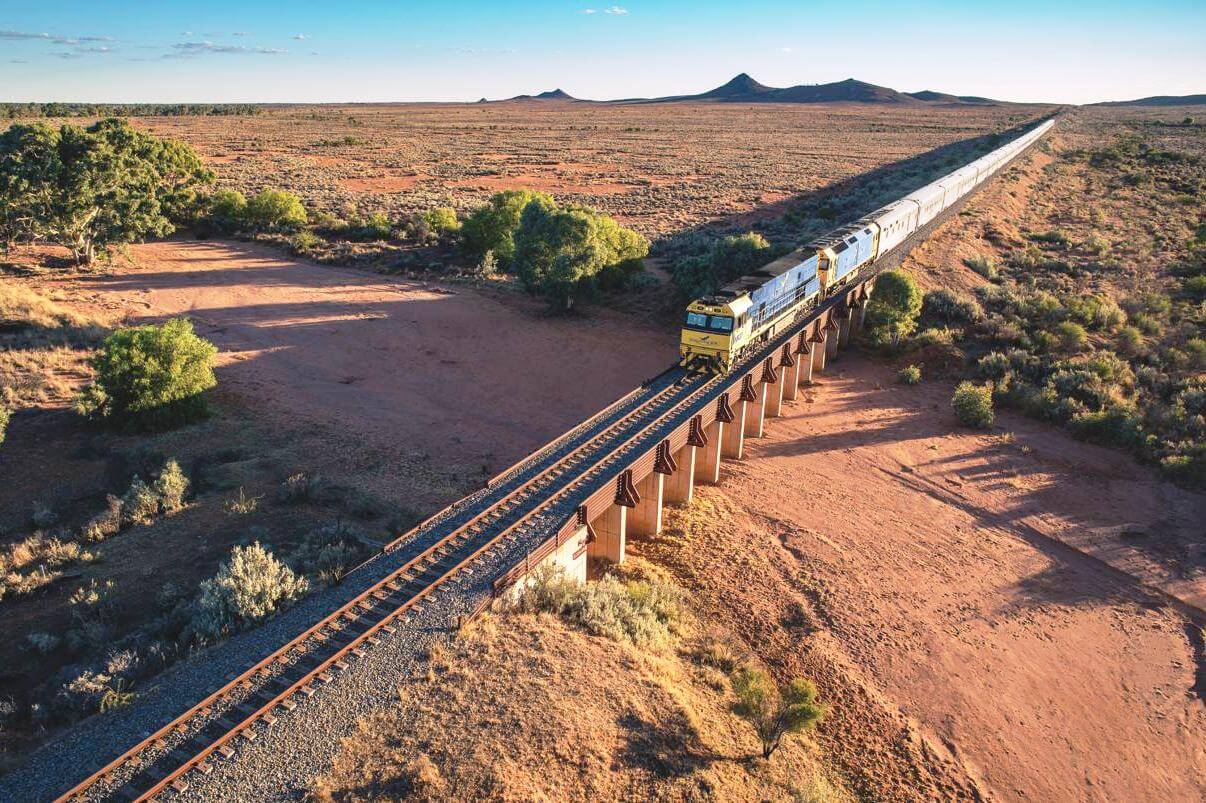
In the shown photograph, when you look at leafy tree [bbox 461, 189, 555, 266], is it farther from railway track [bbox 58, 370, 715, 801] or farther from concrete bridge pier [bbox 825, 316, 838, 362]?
railway track [bbox 58, 370, 715, 801]

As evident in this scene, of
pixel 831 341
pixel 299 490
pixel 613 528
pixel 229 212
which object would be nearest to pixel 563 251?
pixel 831 341

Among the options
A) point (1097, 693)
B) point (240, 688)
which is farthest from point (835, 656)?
point (240, 688)

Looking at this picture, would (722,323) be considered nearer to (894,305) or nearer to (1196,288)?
(894,305)

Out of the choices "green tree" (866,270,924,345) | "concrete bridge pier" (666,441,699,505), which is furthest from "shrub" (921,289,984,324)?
"concrete bridge pier" (666,441,699,505)

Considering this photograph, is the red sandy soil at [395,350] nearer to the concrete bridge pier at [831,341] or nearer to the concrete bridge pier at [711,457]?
the concrete bridge pier at [711,457]

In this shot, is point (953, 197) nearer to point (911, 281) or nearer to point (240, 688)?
point (911, 281)
